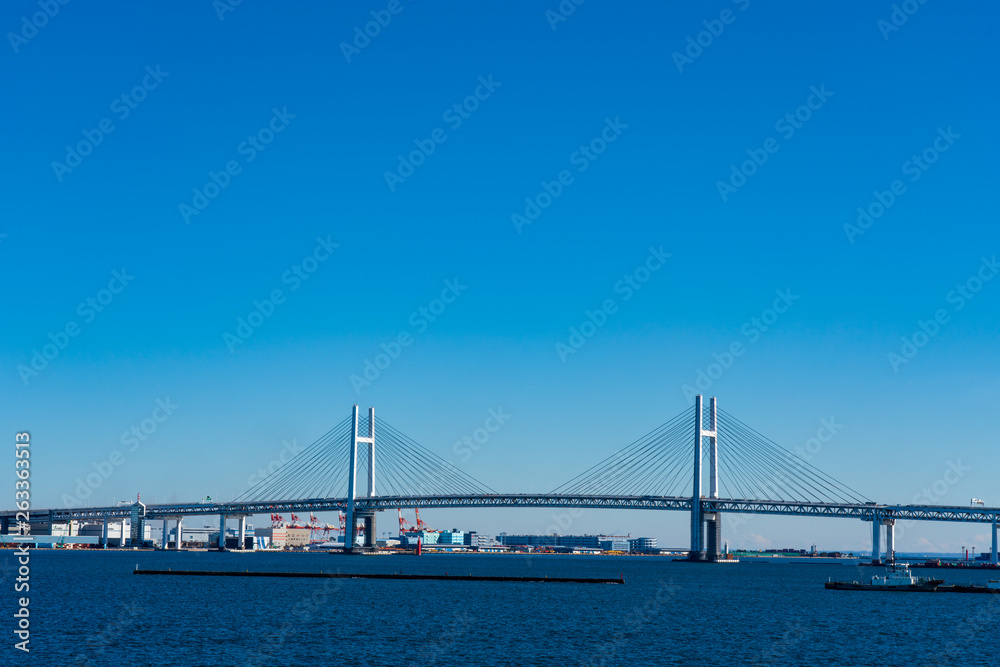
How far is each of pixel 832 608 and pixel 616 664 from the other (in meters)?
31.0

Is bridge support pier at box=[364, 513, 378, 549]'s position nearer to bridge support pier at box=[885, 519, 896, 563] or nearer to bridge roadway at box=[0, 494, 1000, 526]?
bridge roadway at box=[0, 494, 1000, 526]

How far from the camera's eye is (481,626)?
48250 millimetres

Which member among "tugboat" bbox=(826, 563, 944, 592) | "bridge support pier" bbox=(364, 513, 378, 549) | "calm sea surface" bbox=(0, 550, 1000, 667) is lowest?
"bridge support pier" bbox=(364, 513, 378, 549)

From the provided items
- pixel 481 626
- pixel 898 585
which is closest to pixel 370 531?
pixel 898 585

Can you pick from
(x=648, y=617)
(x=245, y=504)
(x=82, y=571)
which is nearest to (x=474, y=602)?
(x=648, y=617)

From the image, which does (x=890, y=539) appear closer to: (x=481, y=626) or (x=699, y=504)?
(x=699, y=504)

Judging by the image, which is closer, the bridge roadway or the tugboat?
the tugboat

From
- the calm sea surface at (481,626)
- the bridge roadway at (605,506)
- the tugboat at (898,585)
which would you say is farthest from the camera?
the bridge roadway at (605,506)

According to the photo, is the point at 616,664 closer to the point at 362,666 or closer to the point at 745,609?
the point at 362,666

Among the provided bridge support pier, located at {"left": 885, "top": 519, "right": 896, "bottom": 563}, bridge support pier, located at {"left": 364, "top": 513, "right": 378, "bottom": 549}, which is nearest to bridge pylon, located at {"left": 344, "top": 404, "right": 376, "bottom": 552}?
bridge support pier, located at {"left": 364, "top": 513, "right": 378, "bottom": 549}

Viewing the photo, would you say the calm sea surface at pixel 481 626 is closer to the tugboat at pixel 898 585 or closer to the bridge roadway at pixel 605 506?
the tugboat at pixel 898 585

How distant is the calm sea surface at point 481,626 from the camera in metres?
38.6

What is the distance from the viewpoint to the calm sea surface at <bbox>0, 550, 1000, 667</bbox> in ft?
127

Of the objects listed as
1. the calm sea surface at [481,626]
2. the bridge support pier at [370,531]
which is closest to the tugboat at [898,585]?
the calm sea surface at [481,626]
